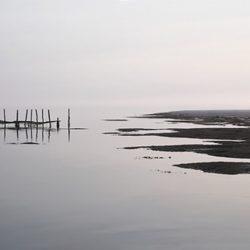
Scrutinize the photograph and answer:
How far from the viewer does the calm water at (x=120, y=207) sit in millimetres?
15402

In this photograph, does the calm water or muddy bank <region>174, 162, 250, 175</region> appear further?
muddy bank <region>174, 162, 250, 175</region>

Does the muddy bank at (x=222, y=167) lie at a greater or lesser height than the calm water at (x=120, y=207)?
greater

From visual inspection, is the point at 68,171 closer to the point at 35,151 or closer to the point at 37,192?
the point at 37,192

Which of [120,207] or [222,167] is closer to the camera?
[120,207]

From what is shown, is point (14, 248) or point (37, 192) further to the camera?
point (37, 192)

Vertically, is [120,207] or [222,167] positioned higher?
[222,167]

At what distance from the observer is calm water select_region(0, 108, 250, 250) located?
50.5ft

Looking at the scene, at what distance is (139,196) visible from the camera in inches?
907

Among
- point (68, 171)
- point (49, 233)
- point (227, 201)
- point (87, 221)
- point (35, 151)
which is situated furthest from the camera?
point (35, 151)

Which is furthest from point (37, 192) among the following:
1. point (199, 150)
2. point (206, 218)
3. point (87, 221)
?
point (199, 150)

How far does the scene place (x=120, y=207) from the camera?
2045 cm

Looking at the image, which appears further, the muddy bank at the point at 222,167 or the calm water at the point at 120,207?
the muddy bank at the point at 222,167

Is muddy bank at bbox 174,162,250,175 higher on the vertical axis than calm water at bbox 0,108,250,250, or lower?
higher

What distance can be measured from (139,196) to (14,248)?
9.52 m
